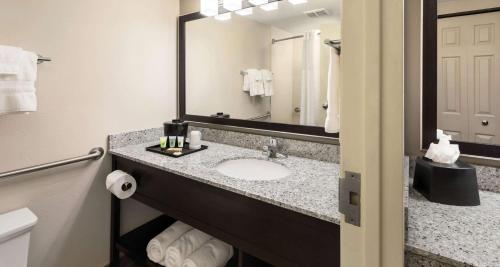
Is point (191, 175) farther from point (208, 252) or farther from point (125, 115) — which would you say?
point (125, 115)

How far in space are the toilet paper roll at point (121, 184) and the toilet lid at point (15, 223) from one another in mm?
325

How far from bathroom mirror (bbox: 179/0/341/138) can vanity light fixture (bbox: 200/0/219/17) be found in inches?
1.3

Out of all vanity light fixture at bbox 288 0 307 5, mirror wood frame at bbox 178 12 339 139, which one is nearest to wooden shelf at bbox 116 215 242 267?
mirror wood frame at bbox 178 12 339 139

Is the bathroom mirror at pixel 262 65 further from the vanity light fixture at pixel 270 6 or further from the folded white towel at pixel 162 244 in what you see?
the folded white towel at pixel 162 244

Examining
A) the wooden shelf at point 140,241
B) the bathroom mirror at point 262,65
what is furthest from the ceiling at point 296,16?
the wooden shelf at point 140,241

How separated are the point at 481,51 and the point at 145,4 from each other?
1.78m

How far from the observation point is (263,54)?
5.38 ft

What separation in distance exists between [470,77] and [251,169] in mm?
1065

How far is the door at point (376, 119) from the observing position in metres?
0.41

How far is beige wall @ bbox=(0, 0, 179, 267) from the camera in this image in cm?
122

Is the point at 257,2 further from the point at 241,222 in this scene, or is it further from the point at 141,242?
the point at 141,242

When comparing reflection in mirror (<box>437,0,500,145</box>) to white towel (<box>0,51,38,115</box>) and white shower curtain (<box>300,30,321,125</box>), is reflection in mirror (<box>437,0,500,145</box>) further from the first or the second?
white towel (<box>0,51,38,115</box>)

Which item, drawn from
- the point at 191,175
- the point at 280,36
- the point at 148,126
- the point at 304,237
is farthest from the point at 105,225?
the point at 280,36

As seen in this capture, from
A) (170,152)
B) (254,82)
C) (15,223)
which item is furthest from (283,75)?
(15,223)
